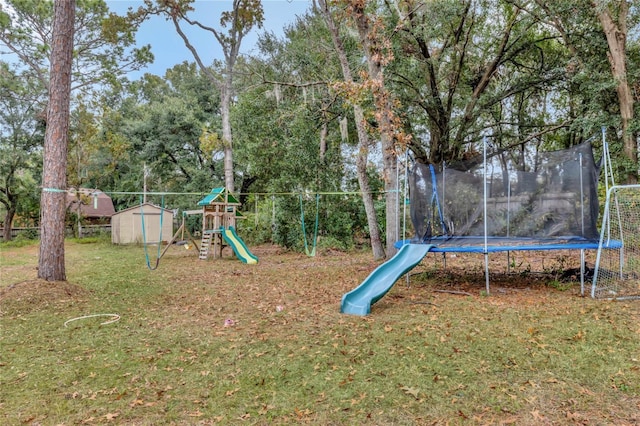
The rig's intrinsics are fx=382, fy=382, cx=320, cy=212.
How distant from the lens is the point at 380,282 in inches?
211

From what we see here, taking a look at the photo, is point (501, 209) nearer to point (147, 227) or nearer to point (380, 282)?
point (380, 282)

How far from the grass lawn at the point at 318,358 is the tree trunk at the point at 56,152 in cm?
41

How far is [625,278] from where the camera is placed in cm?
588

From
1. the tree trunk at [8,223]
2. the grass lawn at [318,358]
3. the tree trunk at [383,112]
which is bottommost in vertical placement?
the grass lawn at [318,358]

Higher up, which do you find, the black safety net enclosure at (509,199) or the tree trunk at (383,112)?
the tree trunk at (383,112)

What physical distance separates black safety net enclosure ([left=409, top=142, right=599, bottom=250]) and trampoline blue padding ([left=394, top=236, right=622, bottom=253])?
0.02m

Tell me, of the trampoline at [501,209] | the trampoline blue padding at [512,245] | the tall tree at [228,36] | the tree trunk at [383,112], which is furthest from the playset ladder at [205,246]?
the trampoline blue padding at [512,245]

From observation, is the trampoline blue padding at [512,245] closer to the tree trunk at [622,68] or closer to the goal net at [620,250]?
the goal net at [620,250]

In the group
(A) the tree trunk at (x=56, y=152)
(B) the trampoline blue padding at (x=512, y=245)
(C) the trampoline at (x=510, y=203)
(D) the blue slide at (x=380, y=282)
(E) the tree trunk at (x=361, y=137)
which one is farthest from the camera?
(E) the tree trunk at (x=361, y=137)

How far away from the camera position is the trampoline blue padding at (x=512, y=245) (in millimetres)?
5363

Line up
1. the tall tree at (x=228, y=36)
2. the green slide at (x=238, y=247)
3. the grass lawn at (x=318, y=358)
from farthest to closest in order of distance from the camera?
the tall tree at (x=228, y=36)
the green slide at (x=238, y=247)
the grass lawn at (x=318, y=358)

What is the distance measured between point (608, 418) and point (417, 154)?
1012 centimetres

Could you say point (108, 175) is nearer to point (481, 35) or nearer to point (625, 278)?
point (481, 35)

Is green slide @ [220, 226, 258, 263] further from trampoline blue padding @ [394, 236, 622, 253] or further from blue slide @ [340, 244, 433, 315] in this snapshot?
trampoline blue padding @ [394, 236, 622, 253]
